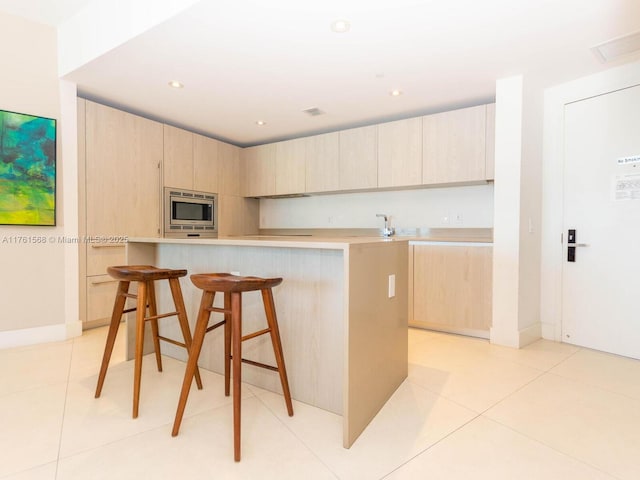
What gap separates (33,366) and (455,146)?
12.5 feet

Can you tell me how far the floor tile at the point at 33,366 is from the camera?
6.88 ft

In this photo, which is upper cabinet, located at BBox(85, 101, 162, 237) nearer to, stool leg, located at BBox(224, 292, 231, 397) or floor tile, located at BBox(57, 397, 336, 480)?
stool leg, located at BBox(224, 292, 231, 397)

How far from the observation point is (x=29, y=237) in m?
2.86

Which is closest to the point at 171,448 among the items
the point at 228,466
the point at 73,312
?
the point at 228,466

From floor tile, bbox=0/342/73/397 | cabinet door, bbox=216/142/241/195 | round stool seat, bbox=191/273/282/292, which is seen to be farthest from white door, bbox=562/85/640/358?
floor tile, bbox=0/342/73/397

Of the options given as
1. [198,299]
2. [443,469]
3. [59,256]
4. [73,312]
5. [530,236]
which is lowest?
[443,469]

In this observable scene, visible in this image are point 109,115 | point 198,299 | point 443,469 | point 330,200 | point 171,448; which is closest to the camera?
point 443,469

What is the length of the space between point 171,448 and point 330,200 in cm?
361

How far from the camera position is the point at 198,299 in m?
2.36

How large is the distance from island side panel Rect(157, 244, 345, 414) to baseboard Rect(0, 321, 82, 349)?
170 centimetres

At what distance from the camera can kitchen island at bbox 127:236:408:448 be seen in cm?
153

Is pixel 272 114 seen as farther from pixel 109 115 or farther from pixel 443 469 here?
pixel 443 469

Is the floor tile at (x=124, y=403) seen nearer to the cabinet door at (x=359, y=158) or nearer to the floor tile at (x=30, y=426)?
the floor tile at (x=30, y=426)

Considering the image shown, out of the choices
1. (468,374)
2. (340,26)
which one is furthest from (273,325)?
(340,26)
